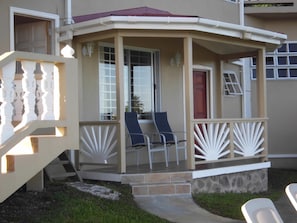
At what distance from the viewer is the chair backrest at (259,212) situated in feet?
12.6

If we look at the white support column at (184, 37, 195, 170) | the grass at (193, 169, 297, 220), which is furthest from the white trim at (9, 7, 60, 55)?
the grass at (193, 169, 297, 220)

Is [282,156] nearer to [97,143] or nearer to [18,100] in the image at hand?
[97,143]

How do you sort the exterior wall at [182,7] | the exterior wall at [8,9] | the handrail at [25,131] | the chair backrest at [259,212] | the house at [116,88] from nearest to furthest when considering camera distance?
the chair backrest at [259,212]
the handrail at [25,131]
the house at [116,88]
the exterior wall at [8,9]
the exterior wall at [182,7]

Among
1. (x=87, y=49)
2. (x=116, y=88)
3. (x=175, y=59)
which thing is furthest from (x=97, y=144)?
(x=175, y=59)

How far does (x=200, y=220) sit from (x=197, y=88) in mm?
5682

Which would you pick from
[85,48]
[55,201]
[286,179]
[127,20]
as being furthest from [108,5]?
[286,179]

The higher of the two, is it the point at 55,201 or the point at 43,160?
the point at 43,160

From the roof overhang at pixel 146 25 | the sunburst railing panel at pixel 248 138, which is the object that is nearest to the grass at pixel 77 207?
the sunburst railing panel at pixel 248 138

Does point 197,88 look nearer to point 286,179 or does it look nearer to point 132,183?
point 286,179

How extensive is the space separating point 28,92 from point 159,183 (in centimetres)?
359

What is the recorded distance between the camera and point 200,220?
24.8ft

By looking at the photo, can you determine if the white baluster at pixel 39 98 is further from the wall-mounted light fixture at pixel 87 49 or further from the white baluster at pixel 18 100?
the wall-mounted light fixture at pixel 87 49

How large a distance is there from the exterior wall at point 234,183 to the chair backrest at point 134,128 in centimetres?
146

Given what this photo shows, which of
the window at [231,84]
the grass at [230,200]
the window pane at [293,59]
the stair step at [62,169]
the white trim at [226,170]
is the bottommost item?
the grass at [230,200]
